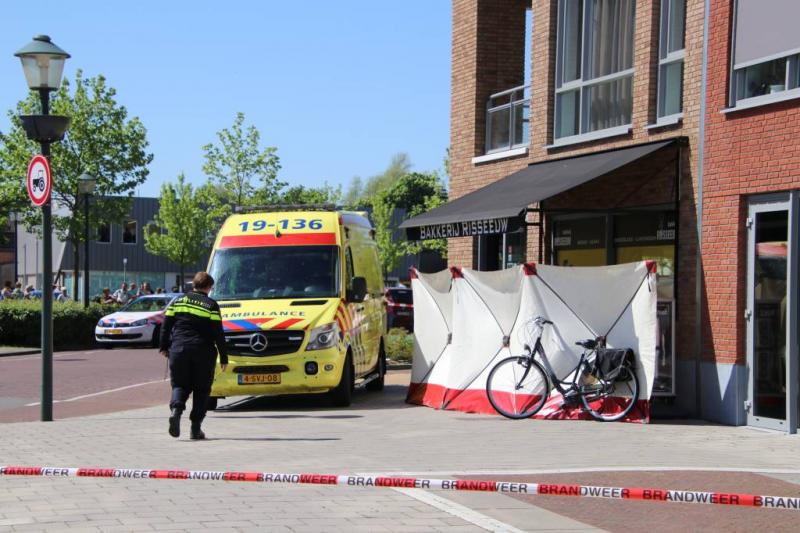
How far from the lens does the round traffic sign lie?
13.5m

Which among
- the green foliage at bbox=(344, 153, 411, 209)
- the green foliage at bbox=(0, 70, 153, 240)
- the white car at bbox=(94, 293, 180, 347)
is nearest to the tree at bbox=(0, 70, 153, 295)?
the green foliage at bbox=(0, 70, 153, 240)

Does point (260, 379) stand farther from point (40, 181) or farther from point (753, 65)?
point (753, 65)

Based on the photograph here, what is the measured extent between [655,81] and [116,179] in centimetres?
2820

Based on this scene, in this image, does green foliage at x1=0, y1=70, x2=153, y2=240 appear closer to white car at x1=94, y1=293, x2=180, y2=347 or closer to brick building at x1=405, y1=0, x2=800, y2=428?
white car at x1=94, y1=293, x2=180, y2=347

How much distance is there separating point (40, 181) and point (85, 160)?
27.2 meters

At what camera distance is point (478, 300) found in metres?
15.1

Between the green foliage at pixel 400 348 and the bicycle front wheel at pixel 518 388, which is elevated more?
the bicycle front wheel at pixel 518 388

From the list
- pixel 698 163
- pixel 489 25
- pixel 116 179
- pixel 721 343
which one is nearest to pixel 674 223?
pixel 698 163

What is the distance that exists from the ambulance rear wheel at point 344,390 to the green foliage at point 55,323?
17.5 meters

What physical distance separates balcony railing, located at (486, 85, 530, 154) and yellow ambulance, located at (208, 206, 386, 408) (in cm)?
362

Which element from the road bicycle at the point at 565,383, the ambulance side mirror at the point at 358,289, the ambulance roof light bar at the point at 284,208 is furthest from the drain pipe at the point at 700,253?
the ambulance roof light bar at the point at 284,208

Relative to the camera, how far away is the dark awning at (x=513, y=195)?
577 inches

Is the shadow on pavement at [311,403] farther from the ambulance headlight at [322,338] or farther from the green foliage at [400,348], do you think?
the green foliage at [400,348]

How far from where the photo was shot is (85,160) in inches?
1569
